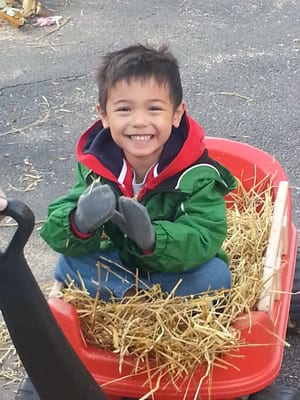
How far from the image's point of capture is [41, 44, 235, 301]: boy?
2.38 m

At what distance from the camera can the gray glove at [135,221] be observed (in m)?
2.16

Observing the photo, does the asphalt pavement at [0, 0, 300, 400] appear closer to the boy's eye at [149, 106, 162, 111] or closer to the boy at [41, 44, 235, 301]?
the boy at [41, 44, 235, 301]

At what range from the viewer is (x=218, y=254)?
2598 millimetres

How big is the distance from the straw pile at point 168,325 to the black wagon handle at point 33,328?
33cm

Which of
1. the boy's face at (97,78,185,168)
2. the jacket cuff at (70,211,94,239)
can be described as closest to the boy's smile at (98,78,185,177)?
the boy's face at (97,78,185,168)

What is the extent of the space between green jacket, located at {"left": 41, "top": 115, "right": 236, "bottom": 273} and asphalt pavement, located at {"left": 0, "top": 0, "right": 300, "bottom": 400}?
33.6 inches

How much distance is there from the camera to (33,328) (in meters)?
1.86

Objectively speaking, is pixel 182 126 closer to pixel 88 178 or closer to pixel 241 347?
pixel 88 178

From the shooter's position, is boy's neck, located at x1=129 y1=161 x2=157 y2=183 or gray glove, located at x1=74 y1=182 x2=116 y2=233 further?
boy's neck, located at x1=129 y1=161 x2=157 y2=183

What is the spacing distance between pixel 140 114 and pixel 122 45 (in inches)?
111

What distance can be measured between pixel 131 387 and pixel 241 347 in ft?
0.99

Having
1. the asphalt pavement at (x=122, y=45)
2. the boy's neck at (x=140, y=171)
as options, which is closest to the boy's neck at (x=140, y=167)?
the boy's neck at (x=140, y=171)

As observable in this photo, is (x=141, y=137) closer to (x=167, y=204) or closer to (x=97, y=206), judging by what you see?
(x=167, y=204)

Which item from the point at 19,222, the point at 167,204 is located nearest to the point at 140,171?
the point at 167,204
